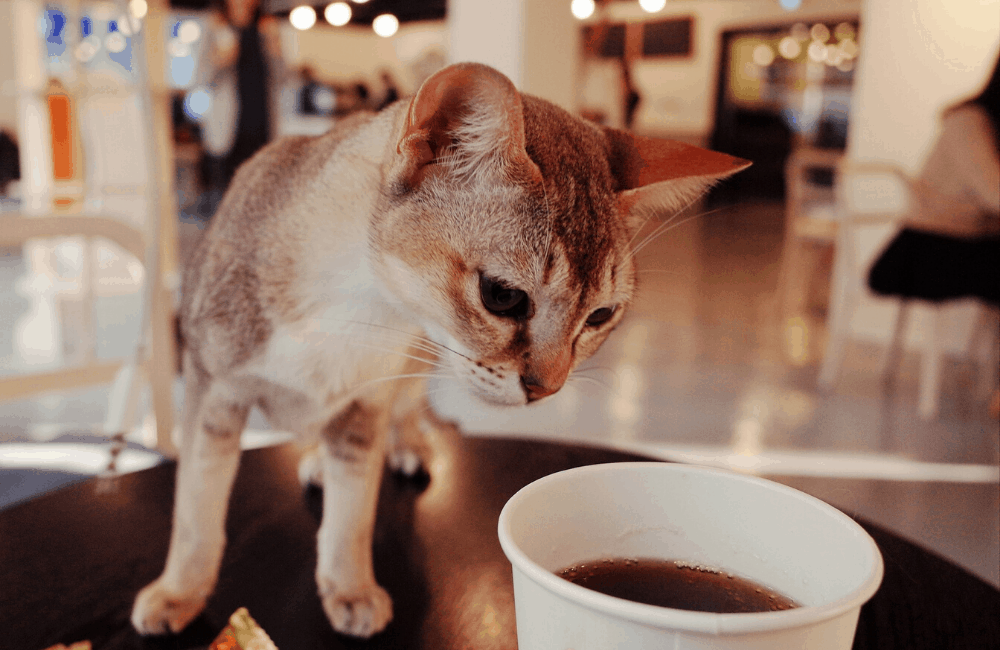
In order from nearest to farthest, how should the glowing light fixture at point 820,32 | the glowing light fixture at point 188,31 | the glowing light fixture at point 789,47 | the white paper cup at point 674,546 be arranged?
the white paper cup at point 674,546 → the glowing light fixture at point 188,31 → the glowing light fixture at point 820,32 → the glowing light fixture at point 789,47

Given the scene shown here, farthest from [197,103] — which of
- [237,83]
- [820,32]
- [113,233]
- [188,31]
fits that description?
[820,32]

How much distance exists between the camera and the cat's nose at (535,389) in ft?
1.59

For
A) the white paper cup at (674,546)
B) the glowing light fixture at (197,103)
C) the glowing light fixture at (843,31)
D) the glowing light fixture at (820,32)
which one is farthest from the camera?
the glowing light fixture at (820,32)

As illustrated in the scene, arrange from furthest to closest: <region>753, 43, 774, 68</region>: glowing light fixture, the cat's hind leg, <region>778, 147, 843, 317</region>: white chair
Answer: <region>753, 43, 774, 68</region>: glowing light fixture < <region>778, 147, 843, 317</region>: white chair < the cat's hind leg

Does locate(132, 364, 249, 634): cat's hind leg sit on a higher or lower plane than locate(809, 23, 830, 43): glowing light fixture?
lower

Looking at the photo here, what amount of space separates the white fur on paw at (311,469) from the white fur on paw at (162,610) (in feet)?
0.56

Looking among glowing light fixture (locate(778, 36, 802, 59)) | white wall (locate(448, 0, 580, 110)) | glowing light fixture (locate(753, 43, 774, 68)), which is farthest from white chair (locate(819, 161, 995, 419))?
glowing light fixture (locate(753, 43, 774, 68))


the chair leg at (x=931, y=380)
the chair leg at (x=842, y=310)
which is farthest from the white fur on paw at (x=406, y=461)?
the chair leg at (x=842, y=310)

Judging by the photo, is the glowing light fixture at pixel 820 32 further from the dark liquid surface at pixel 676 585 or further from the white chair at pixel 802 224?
the dark liquid surface at pixel 676 585

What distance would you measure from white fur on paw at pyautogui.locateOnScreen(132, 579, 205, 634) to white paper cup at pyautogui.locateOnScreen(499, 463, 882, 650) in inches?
10.4

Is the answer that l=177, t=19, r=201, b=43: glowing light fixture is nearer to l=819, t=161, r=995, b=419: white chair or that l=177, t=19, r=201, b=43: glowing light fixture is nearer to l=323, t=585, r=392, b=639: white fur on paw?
l=819, t=161, r=995, b=419: white chair

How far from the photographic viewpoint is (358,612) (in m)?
0.45

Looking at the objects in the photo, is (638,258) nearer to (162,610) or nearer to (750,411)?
(162,610)

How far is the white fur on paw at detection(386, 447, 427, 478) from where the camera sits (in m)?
0.68
